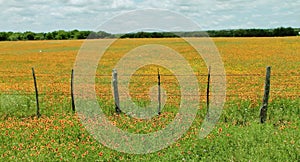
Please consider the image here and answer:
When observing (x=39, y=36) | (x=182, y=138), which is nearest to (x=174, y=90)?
(x=182, y=138)

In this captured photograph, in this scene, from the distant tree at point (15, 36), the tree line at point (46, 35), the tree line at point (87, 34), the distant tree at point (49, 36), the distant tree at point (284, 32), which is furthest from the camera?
the distant tree at point (49, 36)

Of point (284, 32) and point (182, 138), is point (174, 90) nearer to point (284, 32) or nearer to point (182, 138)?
point (182, 138)

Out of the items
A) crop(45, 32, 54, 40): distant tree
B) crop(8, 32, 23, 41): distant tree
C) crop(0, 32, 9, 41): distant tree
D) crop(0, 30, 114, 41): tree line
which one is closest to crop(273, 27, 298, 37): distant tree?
crop(0, 30, 114, 41): tree line

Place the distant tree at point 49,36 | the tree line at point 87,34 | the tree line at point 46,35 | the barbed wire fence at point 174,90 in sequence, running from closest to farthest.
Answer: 1. the barbed wire fence at point 174,90
2. the tree line at point 87,34
3. the tree line at point 46,35
4. the distant tree at point 49,36

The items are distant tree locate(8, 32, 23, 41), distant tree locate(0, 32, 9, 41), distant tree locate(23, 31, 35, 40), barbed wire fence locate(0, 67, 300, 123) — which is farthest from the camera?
distant tree locate(23, 31, 35, 40)

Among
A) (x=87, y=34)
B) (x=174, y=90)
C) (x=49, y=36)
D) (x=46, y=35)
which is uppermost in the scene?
(x=87, y=34)

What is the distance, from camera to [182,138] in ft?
32.7

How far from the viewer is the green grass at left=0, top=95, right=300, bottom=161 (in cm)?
873

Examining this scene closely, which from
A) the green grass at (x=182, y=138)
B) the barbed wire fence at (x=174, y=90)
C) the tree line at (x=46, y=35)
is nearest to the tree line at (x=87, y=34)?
the tree line at (x=46, y=35)

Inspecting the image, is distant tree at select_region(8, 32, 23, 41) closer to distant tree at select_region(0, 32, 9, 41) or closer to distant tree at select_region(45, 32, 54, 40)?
distant tree at select_region(0, 32, 9, 41)

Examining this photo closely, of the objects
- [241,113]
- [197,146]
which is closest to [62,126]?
[197,146]

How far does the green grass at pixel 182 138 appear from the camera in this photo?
8.73 m

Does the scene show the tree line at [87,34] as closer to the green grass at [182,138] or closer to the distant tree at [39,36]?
the distant tree at [39,36]

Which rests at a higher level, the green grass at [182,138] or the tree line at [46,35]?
the tree line at [46,35]
